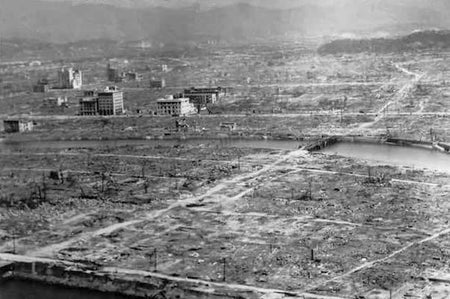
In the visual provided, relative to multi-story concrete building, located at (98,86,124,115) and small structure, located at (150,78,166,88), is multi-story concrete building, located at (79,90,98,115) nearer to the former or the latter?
multi-story concrete building, located at (98,86,124,115)

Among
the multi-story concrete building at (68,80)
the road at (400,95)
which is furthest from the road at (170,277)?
the multi-story concrete building at (68,80)

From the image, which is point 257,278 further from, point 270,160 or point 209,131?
point 209,131

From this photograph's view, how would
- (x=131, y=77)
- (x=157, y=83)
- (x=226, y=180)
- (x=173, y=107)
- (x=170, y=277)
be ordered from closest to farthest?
(x=170, y=277)
(x=226, y=180)
(x=173, y=107)
(x=157, y=83)
(x=131, y=77)

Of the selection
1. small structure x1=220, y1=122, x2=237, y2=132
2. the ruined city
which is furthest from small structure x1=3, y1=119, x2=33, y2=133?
small structure x1=220, y1=122, x2=237, y2=132

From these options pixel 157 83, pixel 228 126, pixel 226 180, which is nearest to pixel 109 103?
pixel 228 126

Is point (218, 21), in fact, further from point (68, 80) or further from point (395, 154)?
Result: point (395, 154)

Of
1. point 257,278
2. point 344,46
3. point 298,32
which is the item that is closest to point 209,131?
point 257,278
